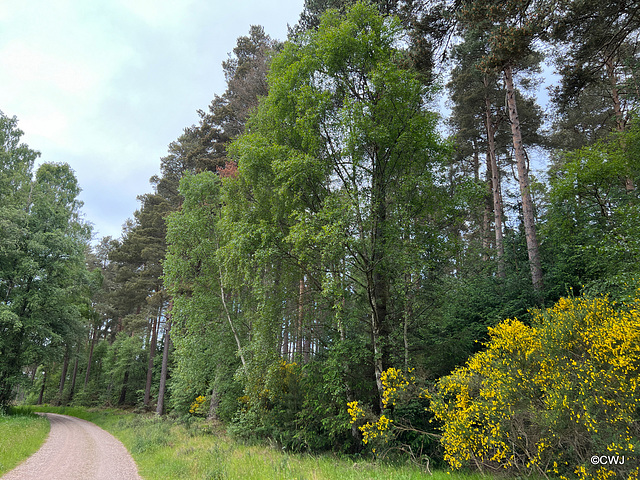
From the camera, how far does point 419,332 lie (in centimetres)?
862

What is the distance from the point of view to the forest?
202 inches

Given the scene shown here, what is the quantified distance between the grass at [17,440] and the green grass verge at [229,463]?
117 inches

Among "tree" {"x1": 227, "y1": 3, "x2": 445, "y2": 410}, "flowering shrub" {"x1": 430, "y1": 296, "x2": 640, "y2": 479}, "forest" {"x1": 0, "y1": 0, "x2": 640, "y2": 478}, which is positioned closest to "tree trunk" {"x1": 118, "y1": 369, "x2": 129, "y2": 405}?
"forest" {"x1": 0, "y1": 0, "x2": 640, "y2": 478}

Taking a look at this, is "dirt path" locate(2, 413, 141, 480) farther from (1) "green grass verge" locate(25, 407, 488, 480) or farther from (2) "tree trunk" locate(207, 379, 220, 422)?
(2) "tree trunk" locate(207, 379, 220, 422)

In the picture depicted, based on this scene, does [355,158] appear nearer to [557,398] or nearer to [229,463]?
[557,398]

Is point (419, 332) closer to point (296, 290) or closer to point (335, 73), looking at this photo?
point (296, 290)

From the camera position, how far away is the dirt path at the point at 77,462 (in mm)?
7906

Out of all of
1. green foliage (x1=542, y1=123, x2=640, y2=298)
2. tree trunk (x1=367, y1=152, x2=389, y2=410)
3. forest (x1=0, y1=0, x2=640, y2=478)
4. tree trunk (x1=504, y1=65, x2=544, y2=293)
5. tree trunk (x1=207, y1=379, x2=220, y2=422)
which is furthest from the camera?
tree trunk (x1=207, y1=379, x2=220, y2=422)

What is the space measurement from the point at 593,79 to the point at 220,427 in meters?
16.8

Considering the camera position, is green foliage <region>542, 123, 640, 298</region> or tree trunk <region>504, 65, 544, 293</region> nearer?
green foliage <region>542, 123, 640, 298</region>

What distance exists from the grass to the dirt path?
0.22 m

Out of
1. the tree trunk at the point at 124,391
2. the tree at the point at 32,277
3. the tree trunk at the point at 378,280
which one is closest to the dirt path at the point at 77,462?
the tree trunk at the point at 378,280

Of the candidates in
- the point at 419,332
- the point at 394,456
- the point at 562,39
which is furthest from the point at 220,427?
the point at 562,39

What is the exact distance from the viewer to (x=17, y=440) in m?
11.2
